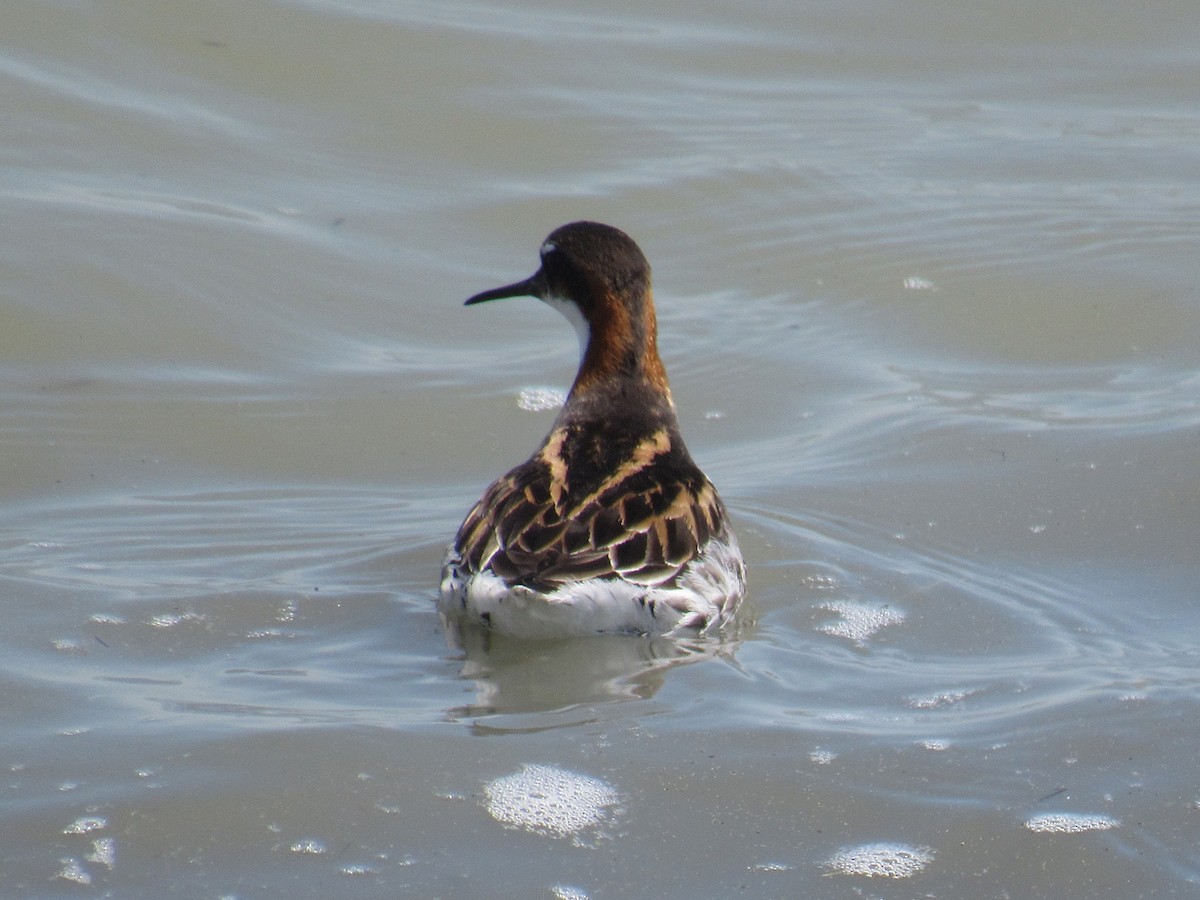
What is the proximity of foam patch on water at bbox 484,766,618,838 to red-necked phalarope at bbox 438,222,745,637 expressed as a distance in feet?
3.17

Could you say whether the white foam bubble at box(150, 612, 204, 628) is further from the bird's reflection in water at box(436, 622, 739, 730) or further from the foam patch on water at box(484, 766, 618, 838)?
the foam patch on water at box(484, 766, 618, 838)

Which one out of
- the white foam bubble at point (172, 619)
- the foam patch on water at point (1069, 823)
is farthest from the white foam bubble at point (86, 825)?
the foam patch on water at point (1069, 823)

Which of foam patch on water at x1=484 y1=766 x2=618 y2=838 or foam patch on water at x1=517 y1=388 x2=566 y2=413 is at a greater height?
foam patch on water at x1=517 y1=388 x2=566 y2=413

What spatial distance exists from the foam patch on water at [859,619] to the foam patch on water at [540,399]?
7.09 feet

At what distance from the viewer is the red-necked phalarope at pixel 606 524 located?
527cm

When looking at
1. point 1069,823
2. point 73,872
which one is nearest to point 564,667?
point 1069,823

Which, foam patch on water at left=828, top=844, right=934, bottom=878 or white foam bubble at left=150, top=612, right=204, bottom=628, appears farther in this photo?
white foam bubble at left=150, top=612, right=204, bottom=628

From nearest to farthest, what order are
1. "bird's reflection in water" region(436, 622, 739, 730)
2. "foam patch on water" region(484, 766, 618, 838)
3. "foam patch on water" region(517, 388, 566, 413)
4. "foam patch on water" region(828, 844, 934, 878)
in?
"foam patch on water" region(828, 844, 934, 878), "foam patch on water" region(484, 766, 618, 838), "bird's reflection in water" region(436, 622, 739, 730), "foam patch on water" region(517, 388, 566, 413)

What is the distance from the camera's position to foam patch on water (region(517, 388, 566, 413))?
756cm

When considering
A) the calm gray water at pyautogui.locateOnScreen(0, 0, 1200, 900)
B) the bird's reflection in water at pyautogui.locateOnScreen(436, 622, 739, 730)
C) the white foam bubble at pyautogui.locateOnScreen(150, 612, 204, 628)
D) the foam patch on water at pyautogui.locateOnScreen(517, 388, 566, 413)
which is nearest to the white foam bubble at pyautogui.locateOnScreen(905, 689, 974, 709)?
the calm gray water at pyautogui.locateOnScreen(0, 0, 1200, 900)

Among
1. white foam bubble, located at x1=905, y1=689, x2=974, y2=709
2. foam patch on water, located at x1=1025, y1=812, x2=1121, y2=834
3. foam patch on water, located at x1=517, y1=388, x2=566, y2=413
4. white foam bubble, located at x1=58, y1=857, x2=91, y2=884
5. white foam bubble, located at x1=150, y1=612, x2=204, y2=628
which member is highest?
foam patch on water, located at x1=517, y1=388, x2=566, y2=413

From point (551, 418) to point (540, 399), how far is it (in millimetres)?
183

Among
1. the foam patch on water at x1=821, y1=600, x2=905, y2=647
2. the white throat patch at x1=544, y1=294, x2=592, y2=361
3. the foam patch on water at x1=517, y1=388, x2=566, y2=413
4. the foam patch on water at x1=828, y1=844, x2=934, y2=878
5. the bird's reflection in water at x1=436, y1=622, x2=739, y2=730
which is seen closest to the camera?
the foam patch on water at x1=828, y1=844, x2=934, y2=878

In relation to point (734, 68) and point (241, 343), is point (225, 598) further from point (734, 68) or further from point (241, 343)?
point (734, 68)
